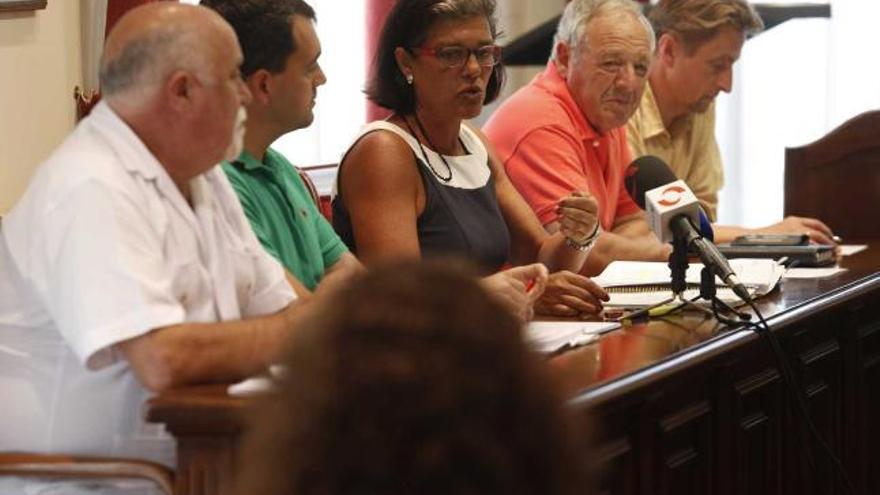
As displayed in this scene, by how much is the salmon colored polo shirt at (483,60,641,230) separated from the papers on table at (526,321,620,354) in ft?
3.52

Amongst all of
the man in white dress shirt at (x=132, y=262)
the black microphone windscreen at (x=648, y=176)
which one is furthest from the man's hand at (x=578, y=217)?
the man in white dress shirt at (x=132, y=262)

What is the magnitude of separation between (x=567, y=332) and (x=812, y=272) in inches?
47.1

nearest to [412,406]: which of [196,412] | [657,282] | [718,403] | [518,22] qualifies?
[196,412]

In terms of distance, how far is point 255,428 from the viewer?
2.52ft

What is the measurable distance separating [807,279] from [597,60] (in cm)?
86

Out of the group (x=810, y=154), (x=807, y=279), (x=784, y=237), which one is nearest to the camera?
(x=807, y=279)

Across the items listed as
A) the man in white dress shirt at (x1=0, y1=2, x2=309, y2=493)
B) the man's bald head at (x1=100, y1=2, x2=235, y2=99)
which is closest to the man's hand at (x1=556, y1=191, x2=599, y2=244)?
the man in white dress shirt at (x1=0, y1=2, x2=309, y2=493)

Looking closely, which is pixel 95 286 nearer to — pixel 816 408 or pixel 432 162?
pixel 432 162

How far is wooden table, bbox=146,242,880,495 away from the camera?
2.01 metres

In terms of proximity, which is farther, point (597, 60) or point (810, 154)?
point (810, 154)

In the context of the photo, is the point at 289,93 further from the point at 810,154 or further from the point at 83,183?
the point at 810,154

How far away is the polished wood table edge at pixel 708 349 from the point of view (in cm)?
226

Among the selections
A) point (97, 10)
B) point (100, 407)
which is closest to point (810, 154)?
point (97, 10)

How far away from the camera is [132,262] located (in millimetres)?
2148
